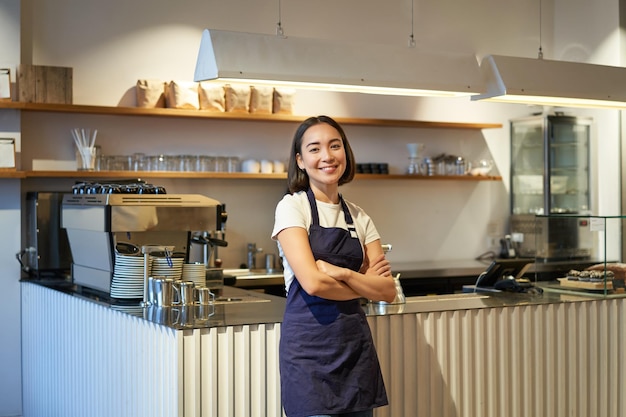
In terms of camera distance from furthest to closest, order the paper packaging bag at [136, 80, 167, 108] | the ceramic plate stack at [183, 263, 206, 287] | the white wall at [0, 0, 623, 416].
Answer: the paper packaging bag at [136, 80, 167, 108]
the white wall at [0, 0, 623, 416]
the ceramic plate stack at [183, 263, 206, 287]

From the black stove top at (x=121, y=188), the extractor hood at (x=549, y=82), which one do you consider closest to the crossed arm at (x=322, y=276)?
the black stove top at (x=121, y=188)

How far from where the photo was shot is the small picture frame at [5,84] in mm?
5105

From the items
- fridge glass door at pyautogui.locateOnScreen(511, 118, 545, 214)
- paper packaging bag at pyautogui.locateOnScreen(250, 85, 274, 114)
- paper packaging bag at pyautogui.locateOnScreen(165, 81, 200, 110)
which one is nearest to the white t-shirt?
paper packaging bag at pyautogui.locateOnScreen(165, 81, 200, 110)

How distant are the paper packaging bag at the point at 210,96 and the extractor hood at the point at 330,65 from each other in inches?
75.5

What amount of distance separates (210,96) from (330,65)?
6.72 ft

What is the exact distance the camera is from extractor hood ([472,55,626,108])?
430 centimetres

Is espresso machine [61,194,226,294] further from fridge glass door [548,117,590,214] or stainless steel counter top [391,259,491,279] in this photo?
fridge glass door [548,117,590,214]

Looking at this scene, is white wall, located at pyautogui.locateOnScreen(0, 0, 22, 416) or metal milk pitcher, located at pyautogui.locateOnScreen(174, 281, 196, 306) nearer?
metal milk pitcher, located at pyautogui.locateOnScreen(174, 281, 196, 306)

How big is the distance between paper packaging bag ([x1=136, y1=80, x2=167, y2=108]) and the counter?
1.73 metres

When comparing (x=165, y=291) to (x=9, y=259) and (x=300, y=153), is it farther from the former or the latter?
(x=9, y=259)

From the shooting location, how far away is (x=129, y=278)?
3881mm

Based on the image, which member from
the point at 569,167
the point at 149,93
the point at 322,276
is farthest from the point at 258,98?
the point at 322,276

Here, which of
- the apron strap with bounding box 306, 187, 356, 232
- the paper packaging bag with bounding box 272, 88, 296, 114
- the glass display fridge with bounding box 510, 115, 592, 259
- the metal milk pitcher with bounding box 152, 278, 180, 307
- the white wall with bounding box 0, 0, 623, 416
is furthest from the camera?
the glass display fridge with bounding box 510, 115, 592, 259

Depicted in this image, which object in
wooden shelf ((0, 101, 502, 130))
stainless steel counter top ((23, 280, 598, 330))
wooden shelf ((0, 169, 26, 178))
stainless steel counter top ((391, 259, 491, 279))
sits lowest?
stainless steel counter top ((391, 259, 491, 279))
